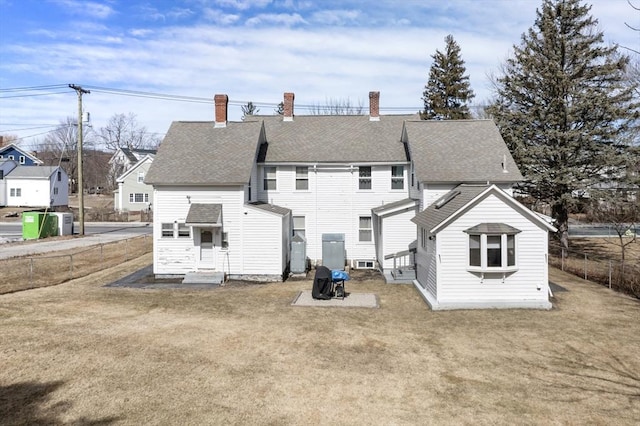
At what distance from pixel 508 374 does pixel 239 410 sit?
602 cm

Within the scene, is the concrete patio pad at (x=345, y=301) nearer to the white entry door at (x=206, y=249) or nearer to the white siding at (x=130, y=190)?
the white entry door at (x=206, y=249)

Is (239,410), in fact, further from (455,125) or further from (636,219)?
(636,219)

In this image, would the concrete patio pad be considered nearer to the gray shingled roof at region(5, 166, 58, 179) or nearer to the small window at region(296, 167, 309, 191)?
the small window at region(296, 167, 309, 191)

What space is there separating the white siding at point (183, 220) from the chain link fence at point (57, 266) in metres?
4.47

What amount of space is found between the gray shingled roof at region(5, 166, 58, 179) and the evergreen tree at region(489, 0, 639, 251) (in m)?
58.7

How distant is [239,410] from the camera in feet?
26.1

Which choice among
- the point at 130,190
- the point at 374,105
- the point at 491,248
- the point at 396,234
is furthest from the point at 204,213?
the point at 130,190

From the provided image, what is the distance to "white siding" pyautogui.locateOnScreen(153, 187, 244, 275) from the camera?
785 inches

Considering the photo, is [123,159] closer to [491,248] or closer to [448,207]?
[448,207]

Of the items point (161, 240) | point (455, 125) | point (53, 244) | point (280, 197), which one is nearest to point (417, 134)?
point (455, 125)

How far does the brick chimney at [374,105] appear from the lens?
26.5m

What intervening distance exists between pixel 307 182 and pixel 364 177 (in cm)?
315

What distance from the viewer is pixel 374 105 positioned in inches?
1045

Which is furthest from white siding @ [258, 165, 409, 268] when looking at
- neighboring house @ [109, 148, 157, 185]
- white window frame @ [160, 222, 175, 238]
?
neighboring house @ [109, 148, 157, 185]
